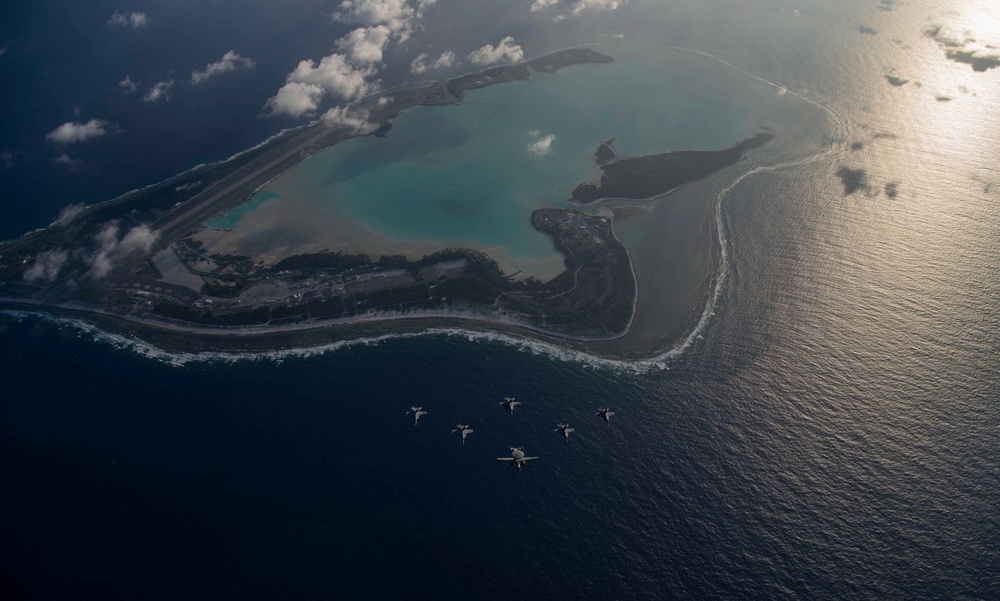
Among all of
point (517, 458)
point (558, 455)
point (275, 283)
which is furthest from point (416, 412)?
point (275, 283)

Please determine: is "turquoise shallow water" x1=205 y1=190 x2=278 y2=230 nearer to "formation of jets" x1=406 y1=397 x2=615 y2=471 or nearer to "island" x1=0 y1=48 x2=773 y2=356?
"island" x1=0 y1=48 x2=773 y2=356

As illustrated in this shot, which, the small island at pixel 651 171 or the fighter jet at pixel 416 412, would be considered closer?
the fighter jet at pixel 416 412

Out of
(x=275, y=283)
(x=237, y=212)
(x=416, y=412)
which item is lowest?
(x=416, y=412)

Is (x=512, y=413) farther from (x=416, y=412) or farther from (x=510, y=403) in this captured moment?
(x=416, y=412)

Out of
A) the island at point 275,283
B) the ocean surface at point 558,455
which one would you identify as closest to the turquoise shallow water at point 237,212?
the island at point 275,283

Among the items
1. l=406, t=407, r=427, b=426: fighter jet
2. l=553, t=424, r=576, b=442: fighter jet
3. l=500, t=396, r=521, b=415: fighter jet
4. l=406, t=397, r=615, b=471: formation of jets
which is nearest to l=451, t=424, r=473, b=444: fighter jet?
l=406, t=397, r=615, b=471: formation of jets

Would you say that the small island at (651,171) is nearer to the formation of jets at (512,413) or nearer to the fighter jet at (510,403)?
the fighter jet at (510,403)
